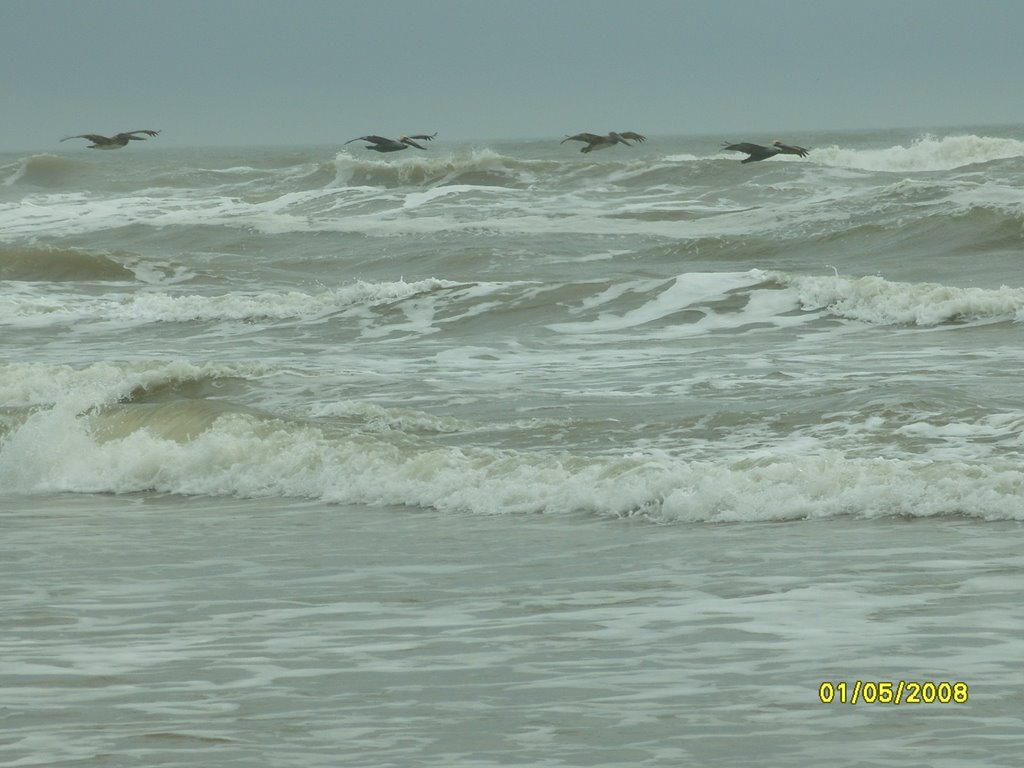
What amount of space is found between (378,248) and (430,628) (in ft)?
71.5

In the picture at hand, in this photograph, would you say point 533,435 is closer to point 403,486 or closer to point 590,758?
point 403,486

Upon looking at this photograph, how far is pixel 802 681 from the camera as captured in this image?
5566 mm

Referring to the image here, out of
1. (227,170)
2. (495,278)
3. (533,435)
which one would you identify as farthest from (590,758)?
(227,170)

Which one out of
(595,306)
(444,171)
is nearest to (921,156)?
(444,171)

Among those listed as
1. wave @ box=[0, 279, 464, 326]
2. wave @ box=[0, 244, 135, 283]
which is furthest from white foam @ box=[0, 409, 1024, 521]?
wave @ box=[0, 244, 135, 283]

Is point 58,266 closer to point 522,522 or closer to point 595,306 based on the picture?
point 595,306

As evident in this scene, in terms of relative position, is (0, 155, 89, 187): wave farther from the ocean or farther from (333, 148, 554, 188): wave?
the ocean
